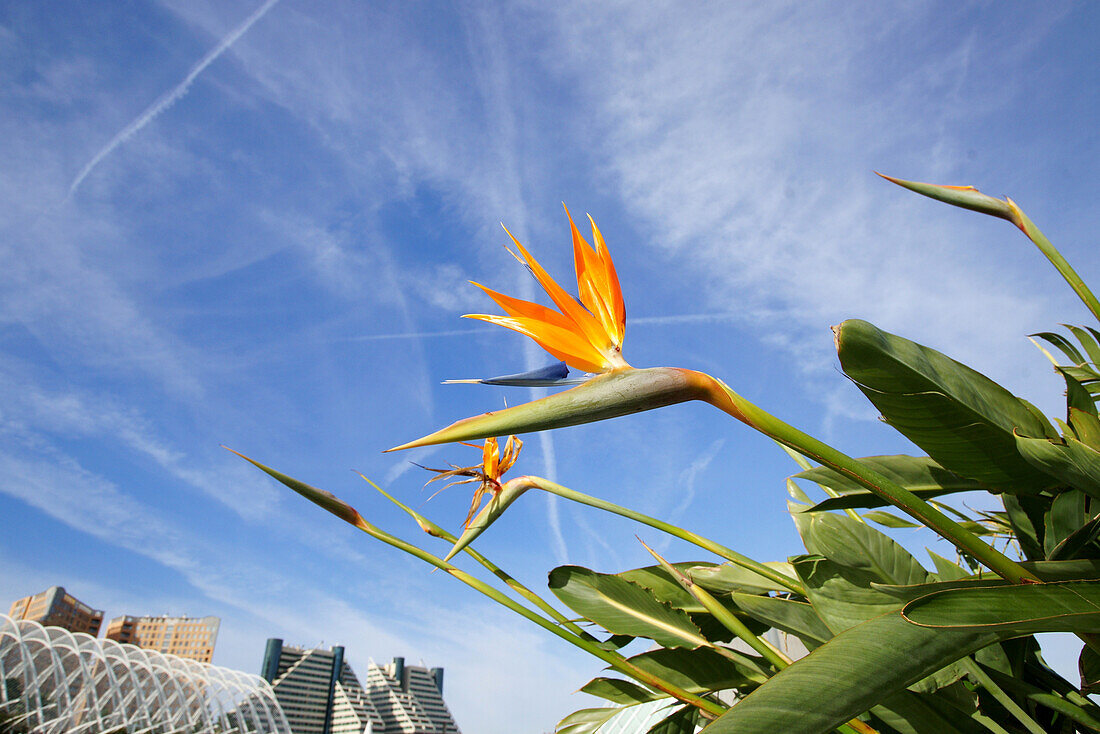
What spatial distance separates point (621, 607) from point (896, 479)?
1.23 feet

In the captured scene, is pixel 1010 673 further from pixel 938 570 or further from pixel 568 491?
pixel 568 491

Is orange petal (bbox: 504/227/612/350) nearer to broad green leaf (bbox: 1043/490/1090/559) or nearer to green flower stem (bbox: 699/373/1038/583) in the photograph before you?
green flower stem (bbox: 699/373/1038/583)

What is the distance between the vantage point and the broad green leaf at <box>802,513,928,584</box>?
644mm

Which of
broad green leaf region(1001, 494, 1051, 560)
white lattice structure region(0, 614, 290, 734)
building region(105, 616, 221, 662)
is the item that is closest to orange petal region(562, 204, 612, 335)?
broad green leaf region(1001, 494, 1051, 560)

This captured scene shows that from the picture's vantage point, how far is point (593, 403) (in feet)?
0.99

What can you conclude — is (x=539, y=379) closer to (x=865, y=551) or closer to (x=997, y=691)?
(x=865, y=551)

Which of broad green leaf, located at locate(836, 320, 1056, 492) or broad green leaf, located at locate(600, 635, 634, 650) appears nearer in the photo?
broad green leaf, located at locate(836, 320, 1056, 492)

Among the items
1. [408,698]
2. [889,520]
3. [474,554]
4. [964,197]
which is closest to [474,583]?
[474,554]

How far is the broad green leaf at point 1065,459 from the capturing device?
0.42 meters

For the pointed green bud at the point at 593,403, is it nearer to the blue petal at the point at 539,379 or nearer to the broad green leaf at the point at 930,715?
the blue petal at the point at 539,379

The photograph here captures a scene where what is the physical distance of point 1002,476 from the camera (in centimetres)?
52

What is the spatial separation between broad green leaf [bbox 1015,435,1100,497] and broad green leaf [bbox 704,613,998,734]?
17cm

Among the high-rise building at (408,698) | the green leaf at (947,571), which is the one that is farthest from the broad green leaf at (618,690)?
the high-rise building at (408,698)

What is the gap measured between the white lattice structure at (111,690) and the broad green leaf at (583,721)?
2001 cm
